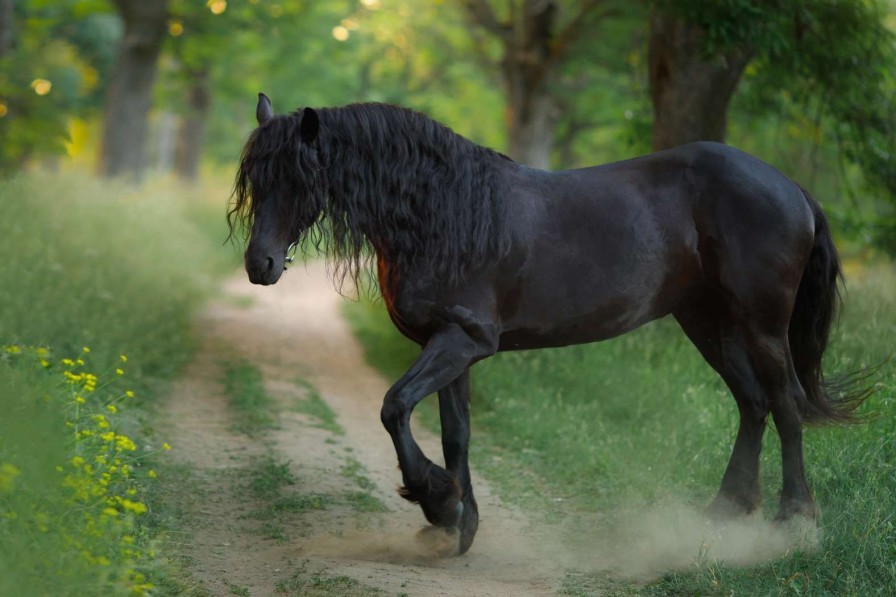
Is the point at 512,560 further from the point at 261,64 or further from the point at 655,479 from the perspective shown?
the point at 261,64

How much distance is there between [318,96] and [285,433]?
24991mm

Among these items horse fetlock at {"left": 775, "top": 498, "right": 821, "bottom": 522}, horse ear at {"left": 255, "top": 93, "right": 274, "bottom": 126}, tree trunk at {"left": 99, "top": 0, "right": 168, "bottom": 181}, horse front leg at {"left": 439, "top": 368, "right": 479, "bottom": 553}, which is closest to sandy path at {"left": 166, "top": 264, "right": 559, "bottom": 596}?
horse front leg at {"left": 439, "top": 368, "right": 479, "bottom": 553}

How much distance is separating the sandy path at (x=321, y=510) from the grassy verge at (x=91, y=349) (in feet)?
1.12

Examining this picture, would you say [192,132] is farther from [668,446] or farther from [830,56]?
[668,446]

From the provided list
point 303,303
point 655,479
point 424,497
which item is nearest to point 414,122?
point 424,497

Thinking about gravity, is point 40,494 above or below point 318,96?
below

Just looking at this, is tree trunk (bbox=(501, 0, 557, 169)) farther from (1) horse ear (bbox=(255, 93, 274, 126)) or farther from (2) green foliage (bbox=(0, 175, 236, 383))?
(1) horse ear (bbox=(255, 93, 274, 126))

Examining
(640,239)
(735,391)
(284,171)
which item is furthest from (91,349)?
(735,391)

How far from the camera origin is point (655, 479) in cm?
725

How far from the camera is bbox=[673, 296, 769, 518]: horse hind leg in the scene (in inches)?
250

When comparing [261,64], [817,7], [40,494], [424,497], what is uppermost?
[261,64]

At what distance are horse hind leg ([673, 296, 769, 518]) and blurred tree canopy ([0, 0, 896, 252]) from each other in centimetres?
320

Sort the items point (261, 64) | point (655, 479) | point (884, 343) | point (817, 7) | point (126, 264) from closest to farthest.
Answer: point (655, 479), point (884, 343), point (817, 7), point (126, 264), point (261, 64)

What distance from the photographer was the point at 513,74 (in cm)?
1861
